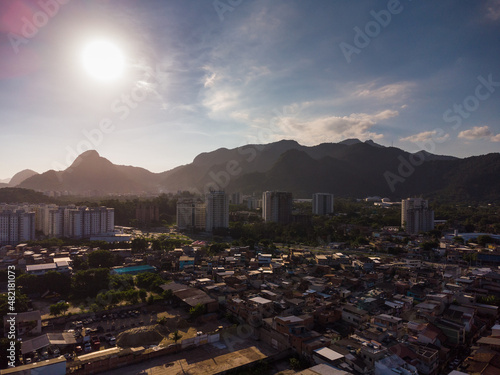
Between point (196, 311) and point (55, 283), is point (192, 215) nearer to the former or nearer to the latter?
point (55, 283)

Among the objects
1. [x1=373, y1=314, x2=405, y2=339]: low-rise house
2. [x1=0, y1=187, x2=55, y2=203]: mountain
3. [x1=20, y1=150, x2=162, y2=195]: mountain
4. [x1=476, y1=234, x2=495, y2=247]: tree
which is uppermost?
[x1=20, y1=150, x2=162, y2=195]: mountain

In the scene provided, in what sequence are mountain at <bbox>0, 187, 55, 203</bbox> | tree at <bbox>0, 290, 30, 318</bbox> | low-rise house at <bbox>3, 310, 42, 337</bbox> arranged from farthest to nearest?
mountain at <bbox>0, 187, 55, 203</bbox> < tree at <bbox>0, 290, 30, 318</bbox> < low-rise house at <bbox>3, 310, 42, 337</bbox>

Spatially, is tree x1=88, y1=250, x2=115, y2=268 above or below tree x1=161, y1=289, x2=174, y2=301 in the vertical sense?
above

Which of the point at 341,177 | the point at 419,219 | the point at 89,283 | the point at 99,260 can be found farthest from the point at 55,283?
the point at 341,177

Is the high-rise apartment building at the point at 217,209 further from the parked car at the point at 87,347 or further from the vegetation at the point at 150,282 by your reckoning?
the parked car at the point at 87,347

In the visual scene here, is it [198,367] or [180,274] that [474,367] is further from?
[180,274]

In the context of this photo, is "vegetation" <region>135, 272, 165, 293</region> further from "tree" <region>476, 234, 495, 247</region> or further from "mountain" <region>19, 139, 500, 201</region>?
"mountain" <region>19, 139, 500, 201</region>

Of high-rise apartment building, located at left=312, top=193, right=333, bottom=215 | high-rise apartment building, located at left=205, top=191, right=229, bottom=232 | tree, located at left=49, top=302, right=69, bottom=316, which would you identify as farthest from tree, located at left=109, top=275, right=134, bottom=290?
high-rise apartment building, located at left=312, top=193, right=333, bottom=215

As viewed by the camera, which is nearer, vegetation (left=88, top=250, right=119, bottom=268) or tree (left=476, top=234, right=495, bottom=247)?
vegetation (left=88, top=250, right=119, bottom=268)
